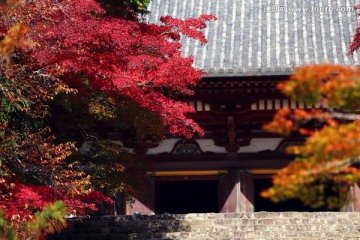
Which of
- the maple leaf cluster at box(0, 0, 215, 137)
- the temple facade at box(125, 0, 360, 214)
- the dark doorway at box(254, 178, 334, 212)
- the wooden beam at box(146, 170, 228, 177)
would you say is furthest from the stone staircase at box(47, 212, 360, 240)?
the dark doorway at box(254, 178, 334, 212)

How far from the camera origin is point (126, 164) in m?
12.5

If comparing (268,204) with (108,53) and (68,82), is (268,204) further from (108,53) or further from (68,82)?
(68,82)

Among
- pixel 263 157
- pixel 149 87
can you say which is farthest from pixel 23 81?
pixel 263 157

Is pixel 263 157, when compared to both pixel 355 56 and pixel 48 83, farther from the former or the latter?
pixel 48 83

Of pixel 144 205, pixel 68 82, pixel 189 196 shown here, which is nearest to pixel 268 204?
pixel 189 196

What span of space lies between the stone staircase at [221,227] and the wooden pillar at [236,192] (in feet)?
9.18

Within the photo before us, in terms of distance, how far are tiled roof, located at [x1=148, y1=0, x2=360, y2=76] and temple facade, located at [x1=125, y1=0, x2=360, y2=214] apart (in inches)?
0.9

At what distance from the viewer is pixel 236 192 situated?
50.6ft

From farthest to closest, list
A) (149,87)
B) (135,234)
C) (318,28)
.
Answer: (318,28) → (135,234) → (149,87)

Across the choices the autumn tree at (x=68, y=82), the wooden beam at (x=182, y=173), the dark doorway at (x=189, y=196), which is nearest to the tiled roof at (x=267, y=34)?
the wooden beam at (x=182, y=173)

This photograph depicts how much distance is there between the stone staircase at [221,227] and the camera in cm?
1177

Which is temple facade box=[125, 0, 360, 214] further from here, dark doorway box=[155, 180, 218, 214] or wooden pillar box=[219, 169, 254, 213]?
dark doorway box=[155, 180, 218, 214]

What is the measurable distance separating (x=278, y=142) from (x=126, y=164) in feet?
13.7

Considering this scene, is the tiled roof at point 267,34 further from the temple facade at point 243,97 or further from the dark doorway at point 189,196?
the dark doorway at point 189,196
